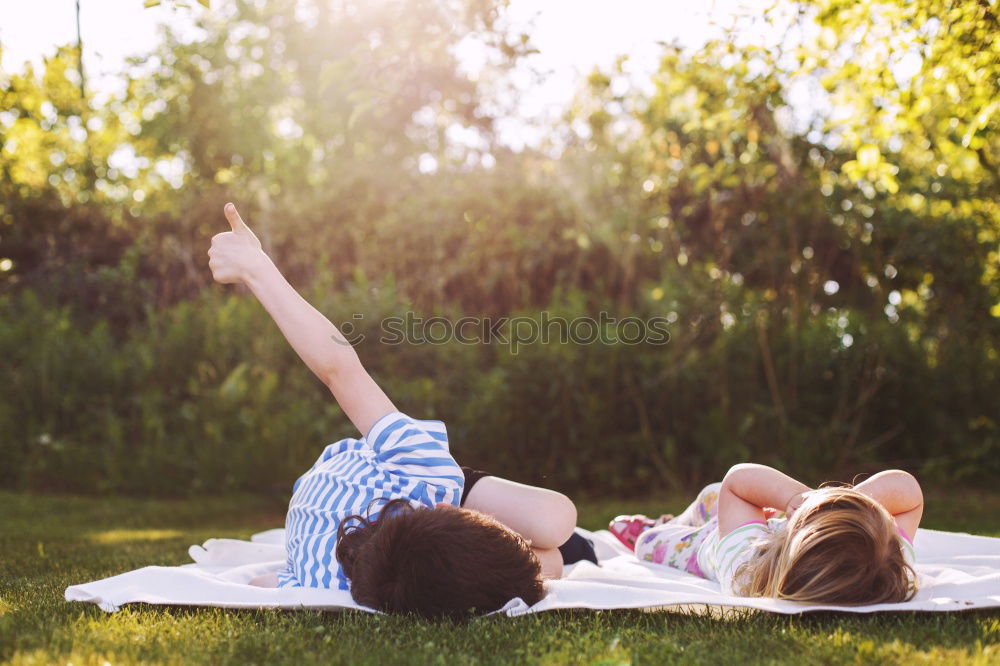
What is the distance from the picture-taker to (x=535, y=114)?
852cm

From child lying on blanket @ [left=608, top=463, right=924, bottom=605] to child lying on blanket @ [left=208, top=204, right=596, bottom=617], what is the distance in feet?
1.69

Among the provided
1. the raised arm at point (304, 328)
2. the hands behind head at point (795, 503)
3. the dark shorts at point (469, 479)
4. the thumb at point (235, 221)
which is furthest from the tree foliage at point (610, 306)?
the hands behind head at point (795, 503)

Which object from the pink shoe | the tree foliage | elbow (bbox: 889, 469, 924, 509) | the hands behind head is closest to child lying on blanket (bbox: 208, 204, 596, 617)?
the hands behind head

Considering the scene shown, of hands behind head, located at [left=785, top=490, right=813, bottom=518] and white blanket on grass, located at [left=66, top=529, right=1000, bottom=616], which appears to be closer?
white blanket on grass, located at [left=66, top=529, right=1000, bottom=616]

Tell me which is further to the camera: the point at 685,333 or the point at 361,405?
the point at 685,333

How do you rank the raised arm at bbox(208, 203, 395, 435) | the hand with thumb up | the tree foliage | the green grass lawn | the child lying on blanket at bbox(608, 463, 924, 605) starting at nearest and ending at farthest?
the green grass lawn < the child lying on blanket at bbox(608, 463, 924, 605) < the raised arm at bbox(208, 203, 395, 435) < the hand with thumb up < the tree foliage

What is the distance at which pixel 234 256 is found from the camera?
2.52 m

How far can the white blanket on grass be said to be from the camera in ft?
7.19

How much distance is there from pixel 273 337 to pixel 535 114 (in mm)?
3773

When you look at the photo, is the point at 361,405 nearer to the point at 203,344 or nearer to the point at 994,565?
the point at 994,565

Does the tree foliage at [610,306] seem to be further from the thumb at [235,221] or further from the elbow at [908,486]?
the elbow at [908,486]

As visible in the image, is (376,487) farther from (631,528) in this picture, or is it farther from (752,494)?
(631,528)

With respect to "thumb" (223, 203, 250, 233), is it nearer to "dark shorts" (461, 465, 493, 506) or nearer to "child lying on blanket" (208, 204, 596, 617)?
"child lying on blanket" (208, 204, 596, 617)

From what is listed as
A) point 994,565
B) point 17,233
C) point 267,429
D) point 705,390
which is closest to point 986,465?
point 705,390
